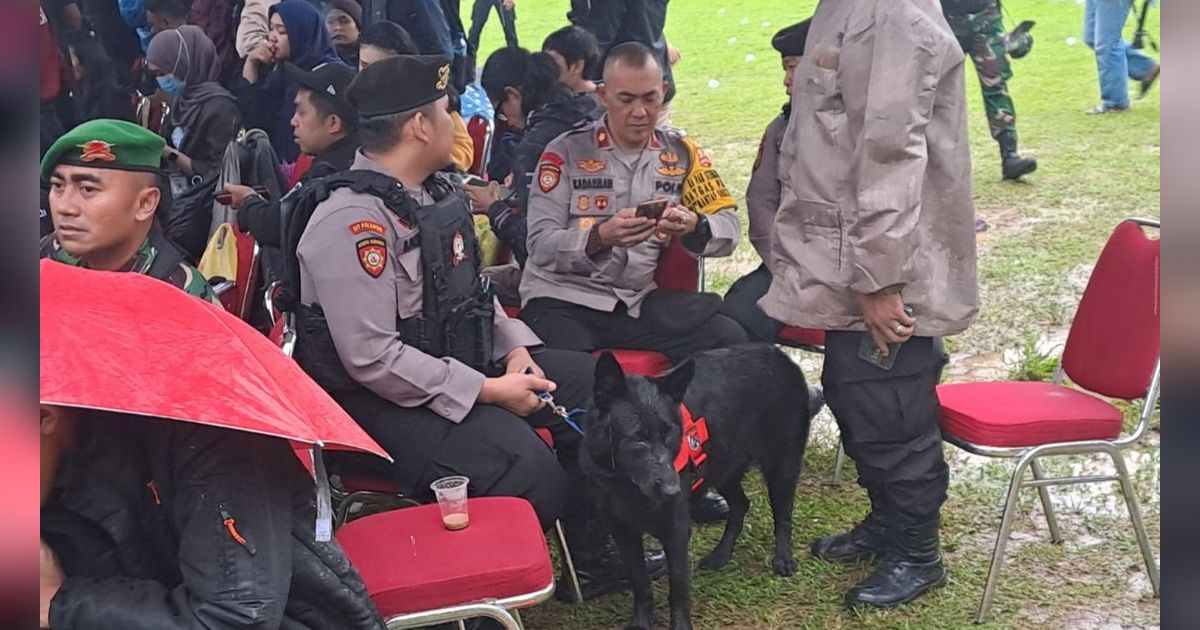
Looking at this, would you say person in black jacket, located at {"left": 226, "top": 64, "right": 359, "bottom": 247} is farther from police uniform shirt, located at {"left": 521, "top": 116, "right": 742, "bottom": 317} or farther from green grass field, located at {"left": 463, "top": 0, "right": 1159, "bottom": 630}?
green grass field, located at {"left": 463, "top": 0, "right": 1159, "bottom": 630}

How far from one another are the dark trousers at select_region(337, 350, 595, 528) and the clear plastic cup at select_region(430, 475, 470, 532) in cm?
28

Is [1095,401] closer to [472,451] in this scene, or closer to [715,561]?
[715,561]

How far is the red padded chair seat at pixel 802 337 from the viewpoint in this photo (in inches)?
182

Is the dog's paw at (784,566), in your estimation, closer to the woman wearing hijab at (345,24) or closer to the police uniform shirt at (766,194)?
the police uniform shirt at (766,194)

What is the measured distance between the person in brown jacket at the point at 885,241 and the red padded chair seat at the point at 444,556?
3.90ft

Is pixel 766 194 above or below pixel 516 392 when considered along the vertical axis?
above

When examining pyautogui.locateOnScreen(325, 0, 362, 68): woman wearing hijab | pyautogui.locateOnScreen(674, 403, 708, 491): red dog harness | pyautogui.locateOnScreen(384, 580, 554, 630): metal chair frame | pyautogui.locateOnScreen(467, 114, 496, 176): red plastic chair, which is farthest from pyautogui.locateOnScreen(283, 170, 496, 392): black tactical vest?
pyautogui.locateOnScreen(325, 0, 362, 68): woman wearing hijab

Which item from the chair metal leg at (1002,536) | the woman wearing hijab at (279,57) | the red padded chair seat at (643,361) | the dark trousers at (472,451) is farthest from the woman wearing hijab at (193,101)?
the chair metal leg at (1002,536)

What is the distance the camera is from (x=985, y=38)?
29.3 feet

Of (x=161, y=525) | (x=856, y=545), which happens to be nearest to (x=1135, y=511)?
(x=856, y=545)

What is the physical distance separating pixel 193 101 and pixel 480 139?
4.85ft

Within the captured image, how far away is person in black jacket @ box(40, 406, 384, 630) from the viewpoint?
6.51ft

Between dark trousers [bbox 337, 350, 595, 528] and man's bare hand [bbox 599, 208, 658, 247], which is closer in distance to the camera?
dark trousers [bbox 337, 350, 595, 528]
